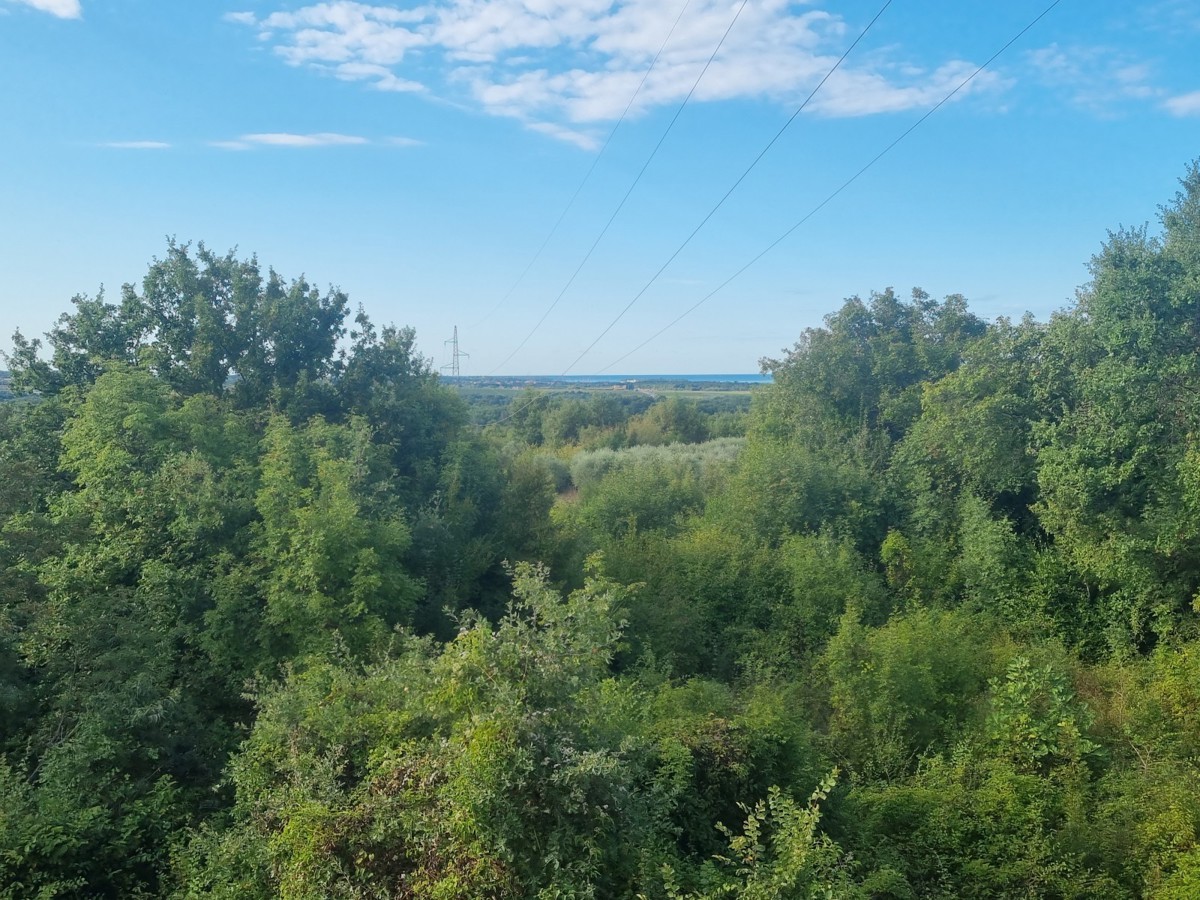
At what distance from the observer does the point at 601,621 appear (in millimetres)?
7809

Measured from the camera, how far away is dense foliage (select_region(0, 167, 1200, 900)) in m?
6.98

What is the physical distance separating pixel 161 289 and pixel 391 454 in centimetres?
723

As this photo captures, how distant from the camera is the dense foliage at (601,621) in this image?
6.98 metres

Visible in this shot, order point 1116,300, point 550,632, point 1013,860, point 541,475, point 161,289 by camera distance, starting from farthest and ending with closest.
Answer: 1. point 541,475
2. point 161,289
3. point 1116,300
4. point 1013,860
5. point 550,632

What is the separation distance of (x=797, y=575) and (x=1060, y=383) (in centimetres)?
764

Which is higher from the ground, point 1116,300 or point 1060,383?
point 1116,300

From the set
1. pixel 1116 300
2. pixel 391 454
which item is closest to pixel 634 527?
pixel 391 454

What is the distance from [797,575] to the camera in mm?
17641

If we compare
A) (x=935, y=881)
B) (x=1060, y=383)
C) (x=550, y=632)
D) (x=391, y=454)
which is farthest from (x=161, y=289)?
(x=1060, y=383)

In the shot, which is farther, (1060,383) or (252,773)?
(1060,383)

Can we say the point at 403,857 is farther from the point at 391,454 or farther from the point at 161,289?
the point at 161,289

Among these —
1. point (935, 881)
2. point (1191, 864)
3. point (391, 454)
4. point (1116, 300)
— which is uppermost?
point (1116, 300)

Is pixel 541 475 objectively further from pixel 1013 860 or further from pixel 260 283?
pixel 1013 860

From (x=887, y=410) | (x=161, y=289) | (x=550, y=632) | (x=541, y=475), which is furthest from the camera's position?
(x=887, y=410)
